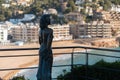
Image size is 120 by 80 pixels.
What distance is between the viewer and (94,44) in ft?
152

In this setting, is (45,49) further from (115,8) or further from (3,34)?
(115,8)

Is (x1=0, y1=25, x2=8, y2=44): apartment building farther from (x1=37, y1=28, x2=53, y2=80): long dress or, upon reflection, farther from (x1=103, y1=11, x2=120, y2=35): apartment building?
(x1=37, y1=28, x2=53, y2=80): long dress

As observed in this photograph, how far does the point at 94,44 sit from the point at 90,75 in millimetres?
41318

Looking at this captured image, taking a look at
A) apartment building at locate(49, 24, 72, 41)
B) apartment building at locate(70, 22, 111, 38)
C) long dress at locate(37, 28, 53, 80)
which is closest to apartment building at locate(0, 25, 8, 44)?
apartment building at locate(49, 24, 72, 41)

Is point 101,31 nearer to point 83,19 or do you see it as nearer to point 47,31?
point 83,19

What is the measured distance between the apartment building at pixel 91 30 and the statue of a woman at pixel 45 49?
153 feet

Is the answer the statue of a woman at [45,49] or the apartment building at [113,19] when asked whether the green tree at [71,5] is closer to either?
the apartment building at [113,19]

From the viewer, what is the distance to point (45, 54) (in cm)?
380

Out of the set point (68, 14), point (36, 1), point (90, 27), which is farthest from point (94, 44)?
point (36, 1)

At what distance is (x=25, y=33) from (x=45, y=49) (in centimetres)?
4629

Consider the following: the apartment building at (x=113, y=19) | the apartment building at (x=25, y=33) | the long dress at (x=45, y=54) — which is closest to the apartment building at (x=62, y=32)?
the apartment building at (x=25, y=33)

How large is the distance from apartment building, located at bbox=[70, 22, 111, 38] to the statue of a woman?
46.8 m

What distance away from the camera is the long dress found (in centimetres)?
377

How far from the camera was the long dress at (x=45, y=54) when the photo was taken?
12.4 ft
